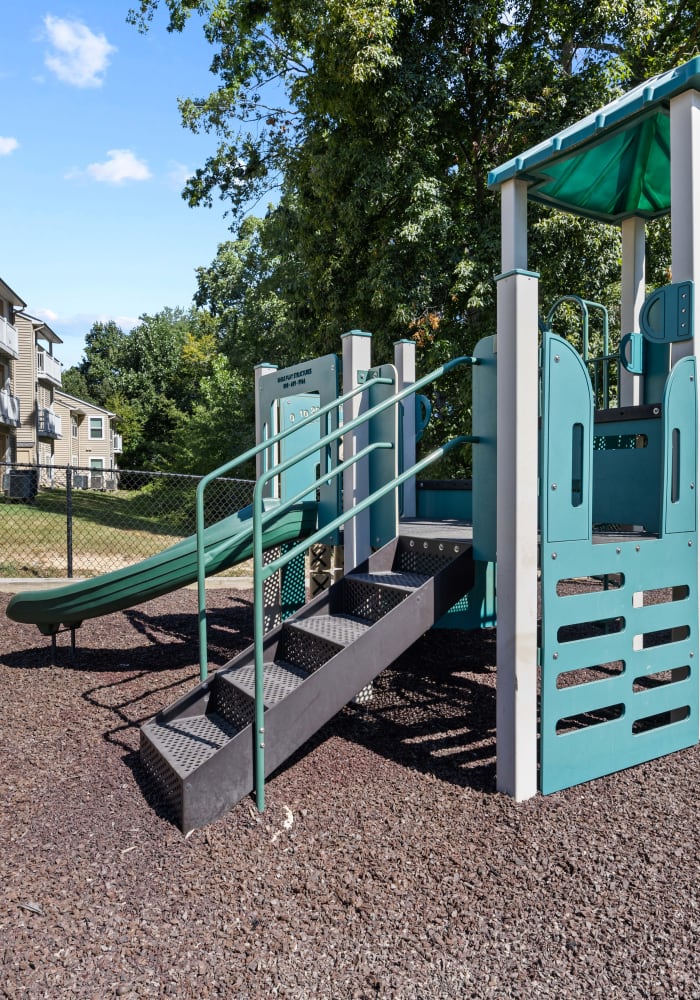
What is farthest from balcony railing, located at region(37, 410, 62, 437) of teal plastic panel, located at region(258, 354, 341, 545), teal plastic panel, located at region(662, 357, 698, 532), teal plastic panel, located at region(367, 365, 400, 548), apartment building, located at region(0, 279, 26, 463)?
teal plastic panel, located at region(662, 357, 698, 532)

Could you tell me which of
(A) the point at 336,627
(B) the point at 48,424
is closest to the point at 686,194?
(A) the point at 336,627

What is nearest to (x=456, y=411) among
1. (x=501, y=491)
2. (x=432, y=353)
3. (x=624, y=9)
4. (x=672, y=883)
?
(x=432, y=353)

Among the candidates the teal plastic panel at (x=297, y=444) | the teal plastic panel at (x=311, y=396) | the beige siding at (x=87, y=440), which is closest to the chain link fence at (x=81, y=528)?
the teal plastic panel at (x=311, y=396)

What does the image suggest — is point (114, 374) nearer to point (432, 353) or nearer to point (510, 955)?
point (432, 353)

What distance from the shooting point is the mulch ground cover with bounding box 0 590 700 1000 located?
2129 millimetres

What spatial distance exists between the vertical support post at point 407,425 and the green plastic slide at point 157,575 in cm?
82

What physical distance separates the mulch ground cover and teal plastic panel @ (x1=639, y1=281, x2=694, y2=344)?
2121 millimetres

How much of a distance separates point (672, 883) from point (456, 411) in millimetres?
10106

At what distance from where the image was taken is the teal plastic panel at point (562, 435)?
3.23 meters

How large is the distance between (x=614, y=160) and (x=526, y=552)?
3.11 metres

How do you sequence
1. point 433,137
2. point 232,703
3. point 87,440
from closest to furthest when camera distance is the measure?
point 232,703, point 433,137, point 87,440

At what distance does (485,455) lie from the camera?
146 inches

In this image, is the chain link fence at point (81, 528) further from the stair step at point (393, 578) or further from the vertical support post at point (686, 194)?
the vertical support post at point (686, 194)

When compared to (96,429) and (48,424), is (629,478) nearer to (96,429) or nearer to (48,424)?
(48,424)
